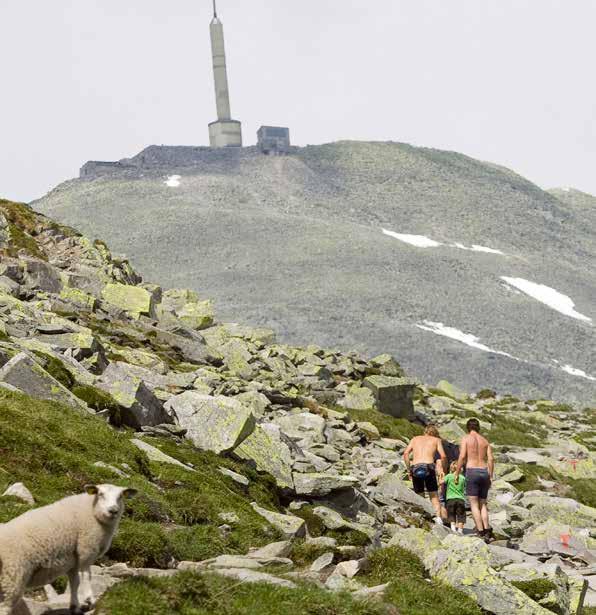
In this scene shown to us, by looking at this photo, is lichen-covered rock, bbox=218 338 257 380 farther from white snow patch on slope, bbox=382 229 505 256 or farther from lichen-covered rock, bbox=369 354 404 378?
white snow patch on slope, bbox=382 229 505 256

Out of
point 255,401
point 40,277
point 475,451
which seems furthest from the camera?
point 40,277

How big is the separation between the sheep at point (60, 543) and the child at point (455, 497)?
45.2ft

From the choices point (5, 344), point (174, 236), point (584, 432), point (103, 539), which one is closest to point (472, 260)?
point (174, 236)

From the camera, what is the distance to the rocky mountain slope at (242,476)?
12508 millimetres

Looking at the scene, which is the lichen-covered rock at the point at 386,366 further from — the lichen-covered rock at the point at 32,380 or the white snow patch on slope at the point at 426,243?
the white snow patch on slope at the point at 426,243

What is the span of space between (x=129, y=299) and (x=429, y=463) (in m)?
29.8

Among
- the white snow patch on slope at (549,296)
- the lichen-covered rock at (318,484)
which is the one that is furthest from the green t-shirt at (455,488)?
the white snow patch on slope at (549,296)

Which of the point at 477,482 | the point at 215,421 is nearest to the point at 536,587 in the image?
the point at 477,482

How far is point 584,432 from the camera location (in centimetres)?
6091

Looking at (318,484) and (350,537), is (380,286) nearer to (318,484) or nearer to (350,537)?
(318,484)

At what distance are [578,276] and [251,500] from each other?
174 meters

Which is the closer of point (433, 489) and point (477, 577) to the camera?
point (477, 577)

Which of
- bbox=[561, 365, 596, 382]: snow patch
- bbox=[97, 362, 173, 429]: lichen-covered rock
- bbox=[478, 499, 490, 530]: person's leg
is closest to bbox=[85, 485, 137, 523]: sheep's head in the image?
bbox=[478, 499, 490, 530]: person's leg

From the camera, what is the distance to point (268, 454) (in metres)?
23.6
